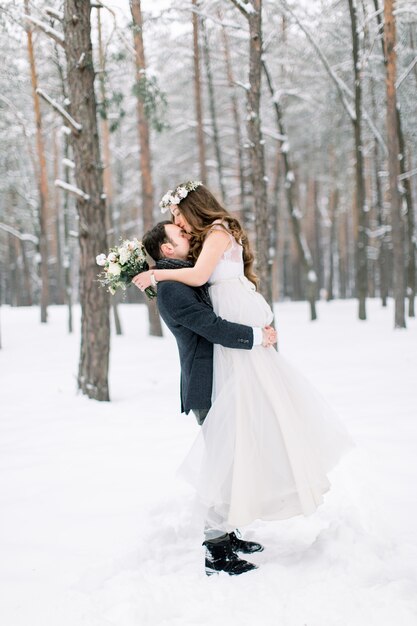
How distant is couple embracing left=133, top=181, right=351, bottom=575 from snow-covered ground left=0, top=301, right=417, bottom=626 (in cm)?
A: 33

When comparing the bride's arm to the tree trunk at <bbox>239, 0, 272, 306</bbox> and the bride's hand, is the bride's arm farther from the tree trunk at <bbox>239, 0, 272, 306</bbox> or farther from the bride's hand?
the tree trunk at <bbox>239, 0, 272, 306</bbox>

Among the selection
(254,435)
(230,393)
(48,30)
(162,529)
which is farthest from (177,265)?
(48,30)

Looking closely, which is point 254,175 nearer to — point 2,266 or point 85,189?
point 85,189

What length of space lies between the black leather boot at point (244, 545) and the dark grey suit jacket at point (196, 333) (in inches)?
35.0

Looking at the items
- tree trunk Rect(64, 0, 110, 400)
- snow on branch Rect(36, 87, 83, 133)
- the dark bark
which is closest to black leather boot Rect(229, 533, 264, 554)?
tree trunk Rect(64, 0, 110, 400)

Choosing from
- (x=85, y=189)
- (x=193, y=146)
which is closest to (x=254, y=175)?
(x=85, y=189)

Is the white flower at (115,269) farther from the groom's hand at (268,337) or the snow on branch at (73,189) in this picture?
the snow on branch at (73,189)

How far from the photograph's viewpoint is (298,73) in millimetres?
18453

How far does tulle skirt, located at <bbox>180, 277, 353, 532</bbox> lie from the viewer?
2.98 meters

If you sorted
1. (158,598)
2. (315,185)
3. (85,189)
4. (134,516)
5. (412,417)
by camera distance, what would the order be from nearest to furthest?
1. (158,598)
2. (134,516)
3. (412,417)
4. (85,189)
5. (315,185)

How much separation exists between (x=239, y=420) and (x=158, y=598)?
102 centimetres

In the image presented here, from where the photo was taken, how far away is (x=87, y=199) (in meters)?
7.30

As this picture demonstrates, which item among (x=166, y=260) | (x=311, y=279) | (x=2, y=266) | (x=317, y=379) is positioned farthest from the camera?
(x=2, y=266)

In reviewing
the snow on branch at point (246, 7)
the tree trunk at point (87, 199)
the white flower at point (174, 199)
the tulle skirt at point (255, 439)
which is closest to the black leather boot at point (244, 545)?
the tulle skirt at point (255, 439)
